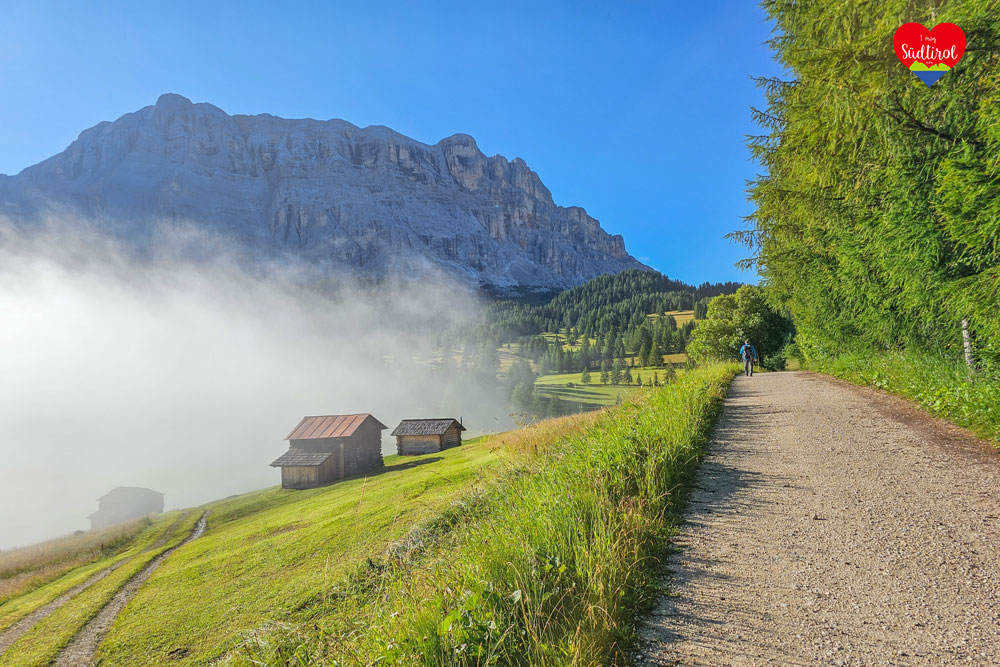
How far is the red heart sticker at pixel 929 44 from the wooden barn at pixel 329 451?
50.8 meters

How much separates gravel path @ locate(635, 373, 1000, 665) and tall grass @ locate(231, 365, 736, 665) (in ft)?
1.15

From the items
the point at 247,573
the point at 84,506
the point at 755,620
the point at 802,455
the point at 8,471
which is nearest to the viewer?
the point at 755,620

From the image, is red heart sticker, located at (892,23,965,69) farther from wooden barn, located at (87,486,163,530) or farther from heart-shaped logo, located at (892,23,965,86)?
wooden barn, located at (87,486,163,530)

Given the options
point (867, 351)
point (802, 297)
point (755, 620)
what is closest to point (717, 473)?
point (755, 620)

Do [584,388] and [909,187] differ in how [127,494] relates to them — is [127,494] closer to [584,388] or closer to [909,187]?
[584,388]

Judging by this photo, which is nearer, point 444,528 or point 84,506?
point 444,528

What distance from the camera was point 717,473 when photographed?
668cm

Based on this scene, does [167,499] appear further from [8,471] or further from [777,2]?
[777,2]

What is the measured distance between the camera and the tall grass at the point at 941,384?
721 centimetres

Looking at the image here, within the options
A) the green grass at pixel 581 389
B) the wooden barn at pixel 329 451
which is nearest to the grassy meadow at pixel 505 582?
the wooden barn at pixel 329 451

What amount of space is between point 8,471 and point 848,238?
224 metres

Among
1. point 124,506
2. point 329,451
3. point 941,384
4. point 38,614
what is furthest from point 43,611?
point 124,506

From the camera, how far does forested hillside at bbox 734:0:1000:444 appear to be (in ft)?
22.4

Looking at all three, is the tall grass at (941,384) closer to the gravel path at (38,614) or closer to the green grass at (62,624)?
the green grass at (62,624)
